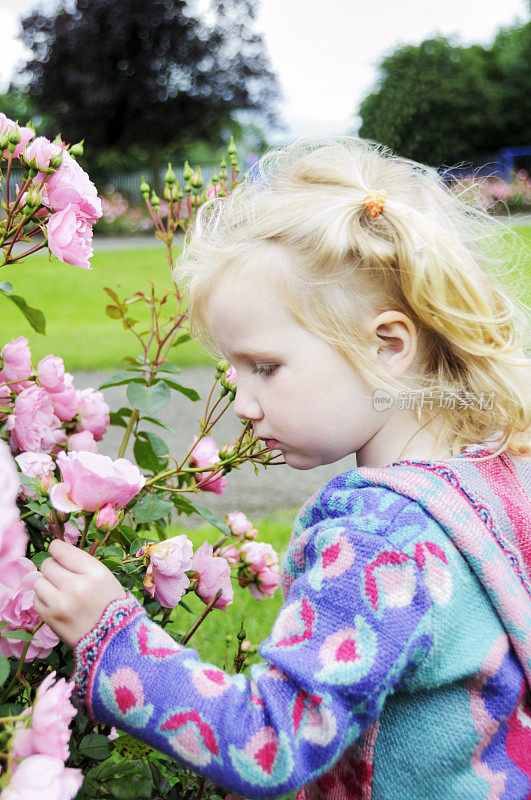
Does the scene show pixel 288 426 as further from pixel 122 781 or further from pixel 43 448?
pixel 122 781

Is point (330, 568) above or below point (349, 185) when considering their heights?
below

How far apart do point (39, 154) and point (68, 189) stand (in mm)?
58

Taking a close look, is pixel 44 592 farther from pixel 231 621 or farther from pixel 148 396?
pixel 231 621

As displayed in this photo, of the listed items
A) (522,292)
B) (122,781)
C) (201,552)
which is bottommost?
(122,781)

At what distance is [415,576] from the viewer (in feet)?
3.17

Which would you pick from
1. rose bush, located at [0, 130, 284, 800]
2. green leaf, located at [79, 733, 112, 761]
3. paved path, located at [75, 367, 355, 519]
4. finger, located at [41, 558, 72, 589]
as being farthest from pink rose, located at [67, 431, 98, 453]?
paved path, located at [75, 367, 355, 519]

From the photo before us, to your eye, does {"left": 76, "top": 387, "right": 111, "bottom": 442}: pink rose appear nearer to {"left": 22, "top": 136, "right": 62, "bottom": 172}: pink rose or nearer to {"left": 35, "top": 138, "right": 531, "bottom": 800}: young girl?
{"left": 35, "top": 138, "right": 531, "bottom": 800}: young girl

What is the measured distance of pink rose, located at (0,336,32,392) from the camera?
130cm

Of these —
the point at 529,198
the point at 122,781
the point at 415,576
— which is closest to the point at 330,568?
the point at 415,576

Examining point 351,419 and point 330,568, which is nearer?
point 330,568

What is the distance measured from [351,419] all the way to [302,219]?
1.03 ft

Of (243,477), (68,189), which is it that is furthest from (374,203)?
(243,477)

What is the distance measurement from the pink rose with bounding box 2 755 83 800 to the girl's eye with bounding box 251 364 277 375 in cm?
64

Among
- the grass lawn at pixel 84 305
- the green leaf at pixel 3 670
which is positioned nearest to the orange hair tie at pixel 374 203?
the green leaf at pixel 3 670
